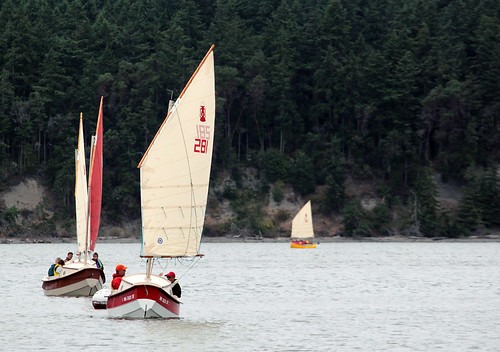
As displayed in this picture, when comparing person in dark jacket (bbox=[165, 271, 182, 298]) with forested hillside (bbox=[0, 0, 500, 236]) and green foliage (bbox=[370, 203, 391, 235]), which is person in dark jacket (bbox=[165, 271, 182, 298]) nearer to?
forested hillside (bbox=[0, 0, 500, 236])

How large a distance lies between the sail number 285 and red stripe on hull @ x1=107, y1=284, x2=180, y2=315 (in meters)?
6.13

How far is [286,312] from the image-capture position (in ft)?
151

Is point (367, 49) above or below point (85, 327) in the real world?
above

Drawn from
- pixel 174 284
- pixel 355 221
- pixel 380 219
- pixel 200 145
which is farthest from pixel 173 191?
pixel 380 219

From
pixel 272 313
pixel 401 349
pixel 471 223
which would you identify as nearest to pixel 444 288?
pixel 272 313

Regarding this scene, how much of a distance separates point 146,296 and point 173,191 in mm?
4554

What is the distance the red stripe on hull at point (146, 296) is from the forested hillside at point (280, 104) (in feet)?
314

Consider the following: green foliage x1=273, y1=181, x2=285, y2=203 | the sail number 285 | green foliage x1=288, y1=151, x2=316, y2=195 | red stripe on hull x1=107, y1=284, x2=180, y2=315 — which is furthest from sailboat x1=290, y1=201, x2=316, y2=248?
the sail number 285

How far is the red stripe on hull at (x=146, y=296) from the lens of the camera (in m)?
36.9

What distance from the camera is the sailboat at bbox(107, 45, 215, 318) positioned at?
3681cm

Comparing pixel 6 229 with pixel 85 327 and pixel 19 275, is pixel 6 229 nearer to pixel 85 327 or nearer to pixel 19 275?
pixel 19 275

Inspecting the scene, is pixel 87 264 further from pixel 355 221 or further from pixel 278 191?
pixel 355 221

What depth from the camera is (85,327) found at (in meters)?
38.5

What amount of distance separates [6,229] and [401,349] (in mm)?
104680
